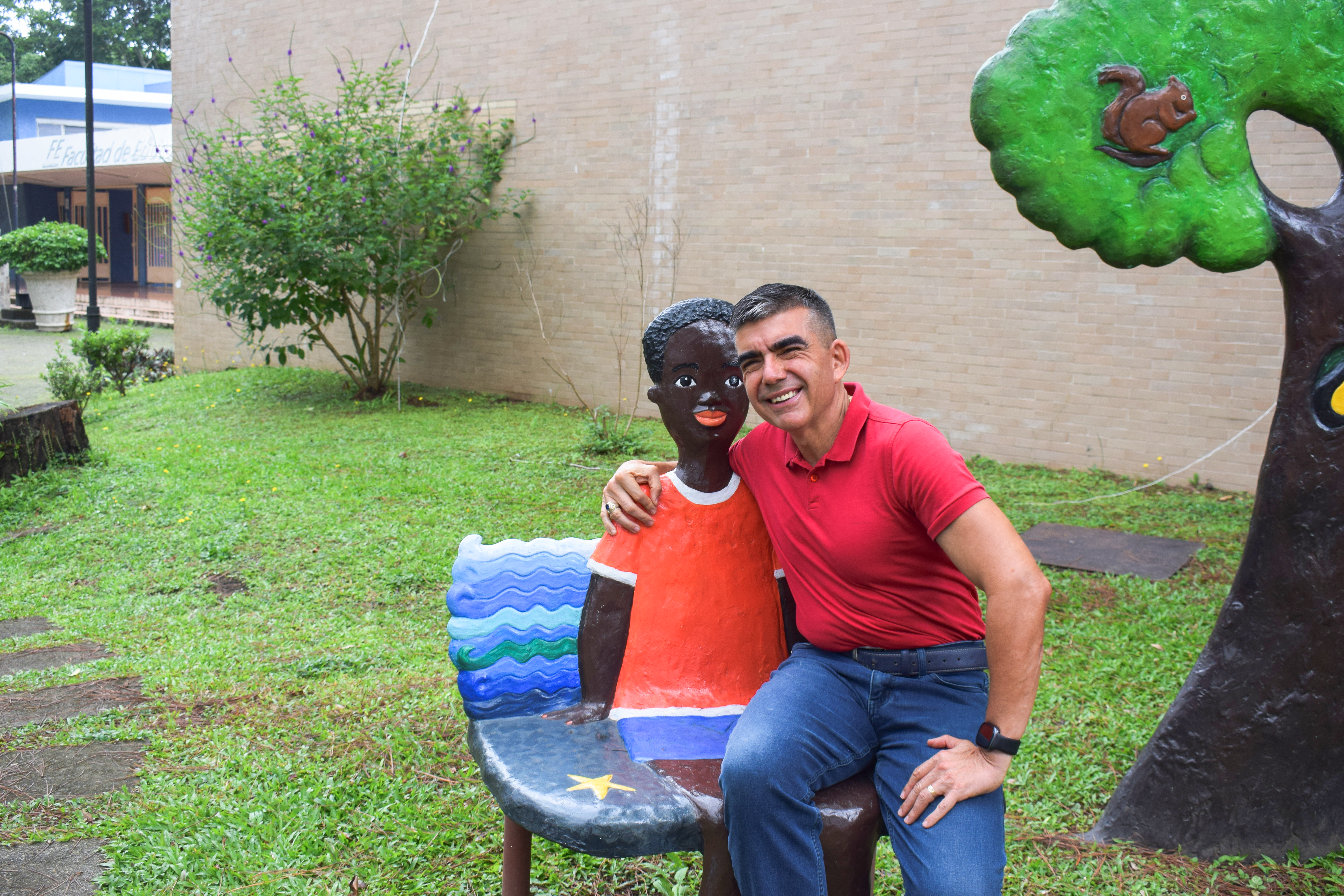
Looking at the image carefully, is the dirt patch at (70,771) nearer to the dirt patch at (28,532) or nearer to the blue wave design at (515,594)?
Answer: the blue wave design at (515,594)

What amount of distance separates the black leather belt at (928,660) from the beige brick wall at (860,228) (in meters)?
6.17

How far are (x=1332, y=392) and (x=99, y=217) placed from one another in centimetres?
3324

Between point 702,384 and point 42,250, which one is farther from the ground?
point 42,250

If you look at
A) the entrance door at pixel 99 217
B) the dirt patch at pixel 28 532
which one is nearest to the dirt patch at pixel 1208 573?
the dirt patch at pixel 28 532

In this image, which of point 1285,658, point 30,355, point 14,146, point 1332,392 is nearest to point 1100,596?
point 1285,658

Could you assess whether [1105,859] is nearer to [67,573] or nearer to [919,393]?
[67,573]

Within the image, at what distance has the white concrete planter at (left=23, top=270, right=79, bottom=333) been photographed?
20.8 meters

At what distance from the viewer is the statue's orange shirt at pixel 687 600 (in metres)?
2.28

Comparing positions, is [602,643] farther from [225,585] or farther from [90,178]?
[90,178]

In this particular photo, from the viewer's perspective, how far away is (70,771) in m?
3.35

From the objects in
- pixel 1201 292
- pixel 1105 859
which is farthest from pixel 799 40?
pixel 1105 859

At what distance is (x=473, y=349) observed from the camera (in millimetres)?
11523

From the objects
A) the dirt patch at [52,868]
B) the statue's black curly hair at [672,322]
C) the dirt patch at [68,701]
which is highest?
the statue's black curly hair at [672,322]

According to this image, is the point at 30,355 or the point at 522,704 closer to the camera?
the point at 522,704
